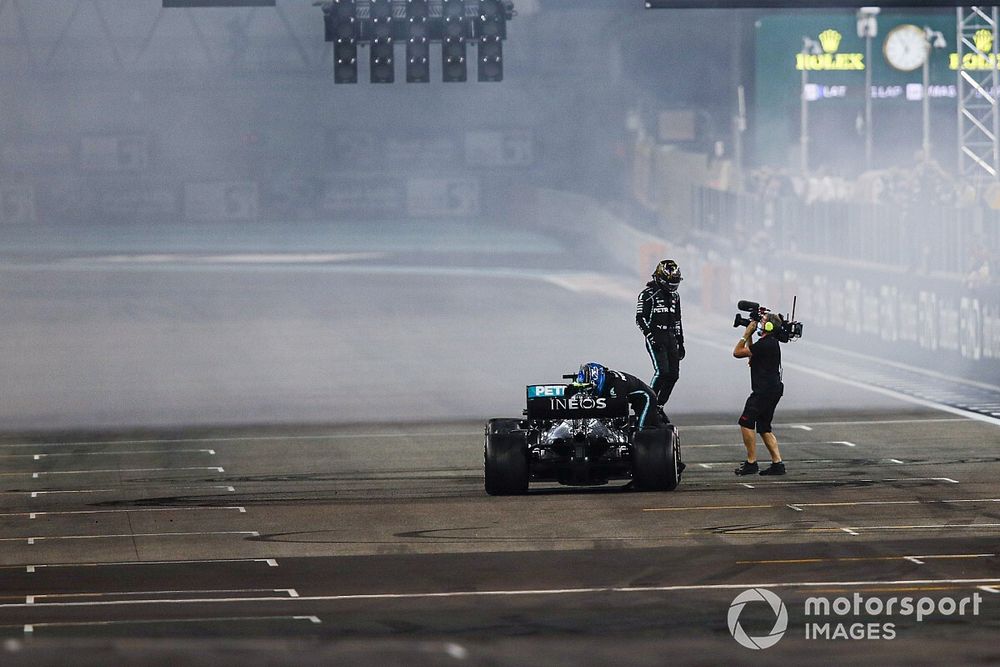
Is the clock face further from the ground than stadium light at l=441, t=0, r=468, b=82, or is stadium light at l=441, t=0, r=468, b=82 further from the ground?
the clock face

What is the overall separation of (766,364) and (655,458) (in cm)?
197

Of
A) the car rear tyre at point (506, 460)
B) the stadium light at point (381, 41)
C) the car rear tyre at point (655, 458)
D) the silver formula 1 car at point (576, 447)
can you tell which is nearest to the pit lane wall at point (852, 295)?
the stadium light at point (381, 41)

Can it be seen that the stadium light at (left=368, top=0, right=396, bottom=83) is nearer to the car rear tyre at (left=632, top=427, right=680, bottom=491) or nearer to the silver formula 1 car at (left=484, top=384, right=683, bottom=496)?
the silver formula 1 car at (left=484, top=384, right=683, bottom=496)

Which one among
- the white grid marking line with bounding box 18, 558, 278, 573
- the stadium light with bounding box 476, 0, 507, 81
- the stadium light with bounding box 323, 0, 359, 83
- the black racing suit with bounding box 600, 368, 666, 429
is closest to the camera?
the white grid marking line with bounding box 18, 558, 278, 573

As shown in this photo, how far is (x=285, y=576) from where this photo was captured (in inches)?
503

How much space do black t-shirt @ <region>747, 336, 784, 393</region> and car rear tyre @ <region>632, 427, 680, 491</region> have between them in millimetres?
1598

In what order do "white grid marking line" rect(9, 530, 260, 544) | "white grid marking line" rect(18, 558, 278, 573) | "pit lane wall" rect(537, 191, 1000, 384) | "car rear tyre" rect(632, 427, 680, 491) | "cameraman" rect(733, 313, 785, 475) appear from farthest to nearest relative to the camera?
1. "pit lane wall" rect(537, 191, 1000, 384)
2. "cameraman" rect(733, 313, 785, 475)
3. "car rear tyre" rect(632, 427, 680, 491)
4. "white grid marking line" rect(9, 530, 260, 544)
5. "white grid marking line" rect(18, 558, 278, 573)

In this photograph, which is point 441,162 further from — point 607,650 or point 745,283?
point 607,650

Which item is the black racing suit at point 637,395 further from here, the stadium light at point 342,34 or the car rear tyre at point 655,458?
the stadium light at point 342,34

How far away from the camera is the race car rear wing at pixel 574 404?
16172 mm

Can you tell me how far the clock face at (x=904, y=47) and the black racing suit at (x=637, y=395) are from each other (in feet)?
133

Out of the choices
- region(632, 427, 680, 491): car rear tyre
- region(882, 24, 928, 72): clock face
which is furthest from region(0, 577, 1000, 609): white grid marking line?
region(882, 24, 928, 72): clock face

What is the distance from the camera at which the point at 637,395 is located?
1614 centimetres

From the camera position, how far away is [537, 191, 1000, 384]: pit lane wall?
95.3ft
